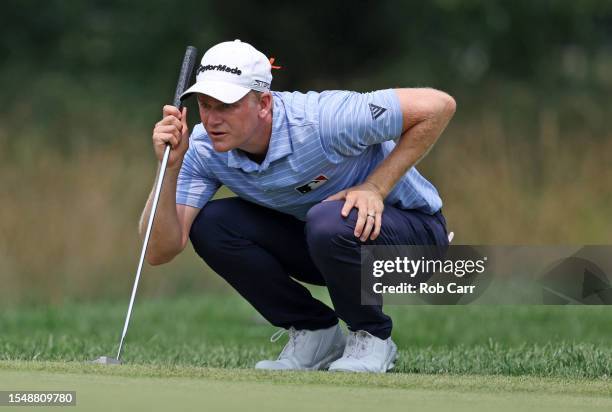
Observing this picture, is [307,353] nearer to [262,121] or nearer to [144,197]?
[262,121]

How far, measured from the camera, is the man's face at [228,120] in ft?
17.1

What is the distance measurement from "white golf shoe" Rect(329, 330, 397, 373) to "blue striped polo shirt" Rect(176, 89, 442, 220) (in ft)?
1.69

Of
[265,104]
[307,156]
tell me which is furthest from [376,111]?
[265,104]

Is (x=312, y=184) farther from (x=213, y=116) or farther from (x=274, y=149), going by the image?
(x=213, y=116)

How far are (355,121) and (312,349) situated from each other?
96cm

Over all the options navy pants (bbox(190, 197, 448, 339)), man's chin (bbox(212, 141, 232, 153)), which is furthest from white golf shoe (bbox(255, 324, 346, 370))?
man's chin (bbox(212, 141, 232, 153))

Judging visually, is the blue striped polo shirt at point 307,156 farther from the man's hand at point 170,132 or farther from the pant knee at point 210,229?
the man's hand at point 170,132

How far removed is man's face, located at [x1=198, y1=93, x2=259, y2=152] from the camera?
5.21 m

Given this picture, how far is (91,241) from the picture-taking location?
10.2m

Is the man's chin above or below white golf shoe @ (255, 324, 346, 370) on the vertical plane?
above

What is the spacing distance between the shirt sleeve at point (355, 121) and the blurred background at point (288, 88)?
16.2ft

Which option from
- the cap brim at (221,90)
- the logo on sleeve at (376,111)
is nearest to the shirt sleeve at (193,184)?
the cap brim at (221,90)

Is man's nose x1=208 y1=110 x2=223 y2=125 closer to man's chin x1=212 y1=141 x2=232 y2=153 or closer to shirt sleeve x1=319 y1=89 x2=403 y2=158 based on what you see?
man's chin x1=212 y1=141 x2=232 y2=153

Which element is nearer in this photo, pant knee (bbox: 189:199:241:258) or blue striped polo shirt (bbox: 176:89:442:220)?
blue striped polo shirt (bbox: 176:89:442:220)
